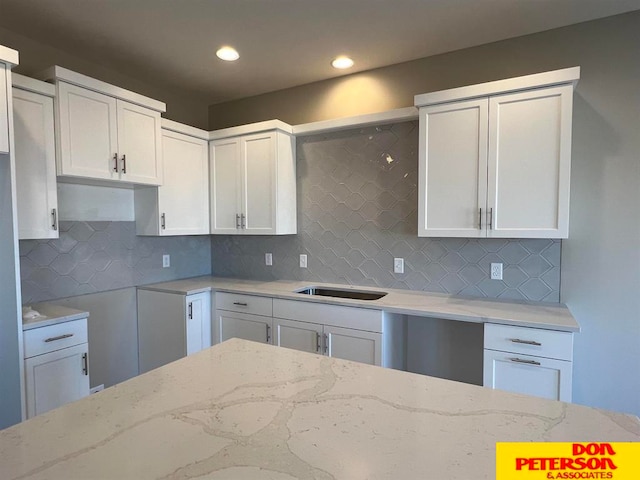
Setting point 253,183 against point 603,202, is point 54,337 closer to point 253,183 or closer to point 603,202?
point 253,183

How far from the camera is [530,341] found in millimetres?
1888

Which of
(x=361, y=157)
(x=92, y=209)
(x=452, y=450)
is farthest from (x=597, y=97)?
(x=92, y=209)

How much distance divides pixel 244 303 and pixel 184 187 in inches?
43.8

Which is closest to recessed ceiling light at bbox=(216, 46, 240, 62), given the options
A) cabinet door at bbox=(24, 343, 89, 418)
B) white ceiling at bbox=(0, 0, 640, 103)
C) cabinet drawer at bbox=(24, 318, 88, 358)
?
white ceiling at bbox=(0, 0, 640, 103)

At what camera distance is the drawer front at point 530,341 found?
5.98 ft

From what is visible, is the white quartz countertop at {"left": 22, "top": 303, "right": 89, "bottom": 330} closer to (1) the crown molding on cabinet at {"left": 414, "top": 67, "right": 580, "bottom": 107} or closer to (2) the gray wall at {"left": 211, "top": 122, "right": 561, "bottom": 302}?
(2) the gray wall at {"left": 211, "top": 122, "right": 561, "bottom": 302}

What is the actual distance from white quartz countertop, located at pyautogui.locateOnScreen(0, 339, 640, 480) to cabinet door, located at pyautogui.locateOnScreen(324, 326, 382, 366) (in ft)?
4.03

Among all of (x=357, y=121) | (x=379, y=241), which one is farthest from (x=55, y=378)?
(x=357, y=121)

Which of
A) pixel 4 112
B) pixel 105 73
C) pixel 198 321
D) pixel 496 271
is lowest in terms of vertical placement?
pixel 198 321

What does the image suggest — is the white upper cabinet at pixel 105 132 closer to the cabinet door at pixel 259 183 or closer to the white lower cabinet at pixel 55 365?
the cabinet door at pixel 259 183

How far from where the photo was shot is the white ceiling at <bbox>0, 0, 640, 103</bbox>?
201 cm

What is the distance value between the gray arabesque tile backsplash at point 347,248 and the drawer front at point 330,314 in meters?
0.55

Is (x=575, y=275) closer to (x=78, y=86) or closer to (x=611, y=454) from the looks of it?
(x=611, y=454)

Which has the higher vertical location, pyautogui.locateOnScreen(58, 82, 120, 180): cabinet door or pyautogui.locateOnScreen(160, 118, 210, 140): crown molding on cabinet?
pyautogui.locateOnScreen(160, 118, 210, 140): crown molding on cabinet
